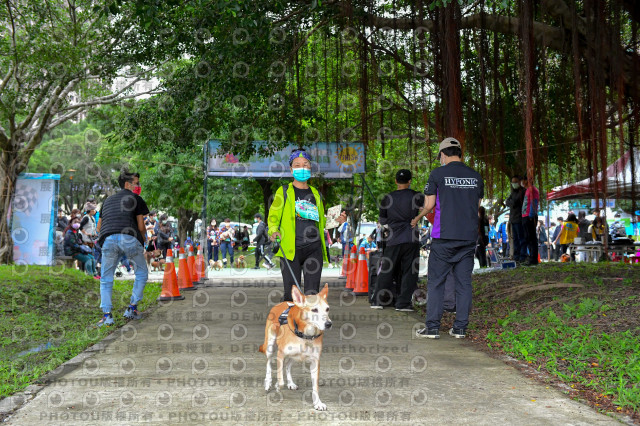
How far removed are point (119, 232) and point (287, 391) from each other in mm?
4231

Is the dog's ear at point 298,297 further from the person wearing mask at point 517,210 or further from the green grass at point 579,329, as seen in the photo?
the person wearing mask at point 517,210

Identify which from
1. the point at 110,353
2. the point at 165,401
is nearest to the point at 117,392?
the point at 165,401

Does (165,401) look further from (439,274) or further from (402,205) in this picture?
(402,205)

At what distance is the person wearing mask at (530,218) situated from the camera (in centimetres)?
1259

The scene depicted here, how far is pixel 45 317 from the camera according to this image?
28.8 ft

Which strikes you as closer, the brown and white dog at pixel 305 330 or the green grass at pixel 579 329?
the brown and white dog at pixel 305 330

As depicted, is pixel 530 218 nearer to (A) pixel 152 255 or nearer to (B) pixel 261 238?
(B) pixel 261 238

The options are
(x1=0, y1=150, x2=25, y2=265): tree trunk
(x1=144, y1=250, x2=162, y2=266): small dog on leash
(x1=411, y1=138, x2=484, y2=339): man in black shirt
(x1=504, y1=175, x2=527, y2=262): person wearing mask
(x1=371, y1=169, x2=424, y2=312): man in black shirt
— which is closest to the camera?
(x1=411, y1=138, x2=484, y2=339): man in black shirt

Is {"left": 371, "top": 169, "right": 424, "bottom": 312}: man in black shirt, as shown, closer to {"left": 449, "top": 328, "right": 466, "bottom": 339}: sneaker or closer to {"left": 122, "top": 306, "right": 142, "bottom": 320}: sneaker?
{"left": 449, "top": 328, "right": 466, "bottom": 339}: sneaker

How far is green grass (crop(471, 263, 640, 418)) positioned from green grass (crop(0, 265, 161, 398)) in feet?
13.9

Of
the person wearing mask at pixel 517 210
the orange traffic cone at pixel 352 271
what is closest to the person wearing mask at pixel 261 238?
the orange traffic cone at pixel 352 271

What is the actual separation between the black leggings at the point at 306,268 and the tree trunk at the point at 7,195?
13.4 metres

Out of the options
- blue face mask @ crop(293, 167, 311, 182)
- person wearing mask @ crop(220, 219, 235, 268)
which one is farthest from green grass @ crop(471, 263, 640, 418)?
person wearing mask @ crop(220, 219, 235, 268)

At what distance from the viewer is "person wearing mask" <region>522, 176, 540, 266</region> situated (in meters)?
12.6
